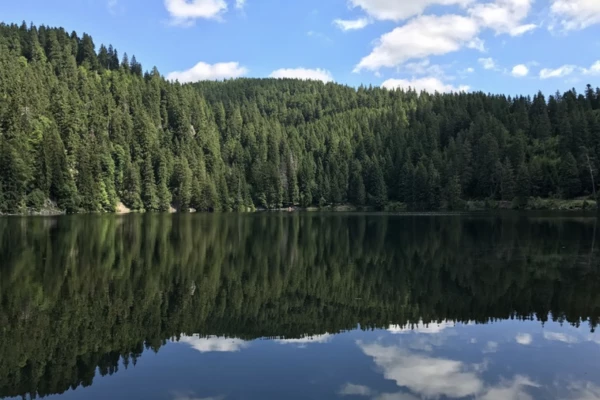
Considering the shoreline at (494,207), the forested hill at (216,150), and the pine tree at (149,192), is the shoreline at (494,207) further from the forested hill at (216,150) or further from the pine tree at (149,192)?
the pine tree at (149,192)

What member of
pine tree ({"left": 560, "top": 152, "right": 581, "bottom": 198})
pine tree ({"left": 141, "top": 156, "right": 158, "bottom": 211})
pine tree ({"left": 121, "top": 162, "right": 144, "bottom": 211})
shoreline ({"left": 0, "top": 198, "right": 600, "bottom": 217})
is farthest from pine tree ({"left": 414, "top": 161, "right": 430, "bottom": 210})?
pine tree ({"left": 121, "top": 162, "right": 144, "bottom": 211})

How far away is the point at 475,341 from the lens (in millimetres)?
14422

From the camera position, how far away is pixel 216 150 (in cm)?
16900

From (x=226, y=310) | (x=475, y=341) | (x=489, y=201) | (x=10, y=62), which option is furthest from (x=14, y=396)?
(x=10, y=62)

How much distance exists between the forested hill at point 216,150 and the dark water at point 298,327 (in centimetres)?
7881

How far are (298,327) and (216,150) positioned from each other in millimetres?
157083

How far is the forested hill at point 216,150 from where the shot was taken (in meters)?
108

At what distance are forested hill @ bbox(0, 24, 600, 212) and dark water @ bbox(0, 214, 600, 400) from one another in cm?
7881

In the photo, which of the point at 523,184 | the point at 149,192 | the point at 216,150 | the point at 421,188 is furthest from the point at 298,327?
the point at 216,150

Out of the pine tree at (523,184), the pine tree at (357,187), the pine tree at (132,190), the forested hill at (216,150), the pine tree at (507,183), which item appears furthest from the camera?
the pine tree at (357,187)

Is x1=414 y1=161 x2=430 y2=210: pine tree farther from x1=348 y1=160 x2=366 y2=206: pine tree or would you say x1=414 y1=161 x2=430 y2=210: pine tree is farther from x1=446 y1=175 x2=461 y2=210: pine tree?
x1=348 y1=160 x2=366 y2=206: pine tree

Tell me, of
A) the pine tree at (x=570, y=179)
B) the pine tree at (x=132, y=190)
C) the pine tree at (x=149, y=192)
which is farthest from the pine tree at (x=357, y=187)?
the pine tree at (x=132, y=190)

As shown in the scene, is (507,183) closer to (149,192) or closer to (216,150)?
(216,150)

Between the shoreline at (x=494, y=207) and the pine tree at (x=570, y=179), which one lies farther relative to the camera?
the pine tree at (x=570, y=179)
